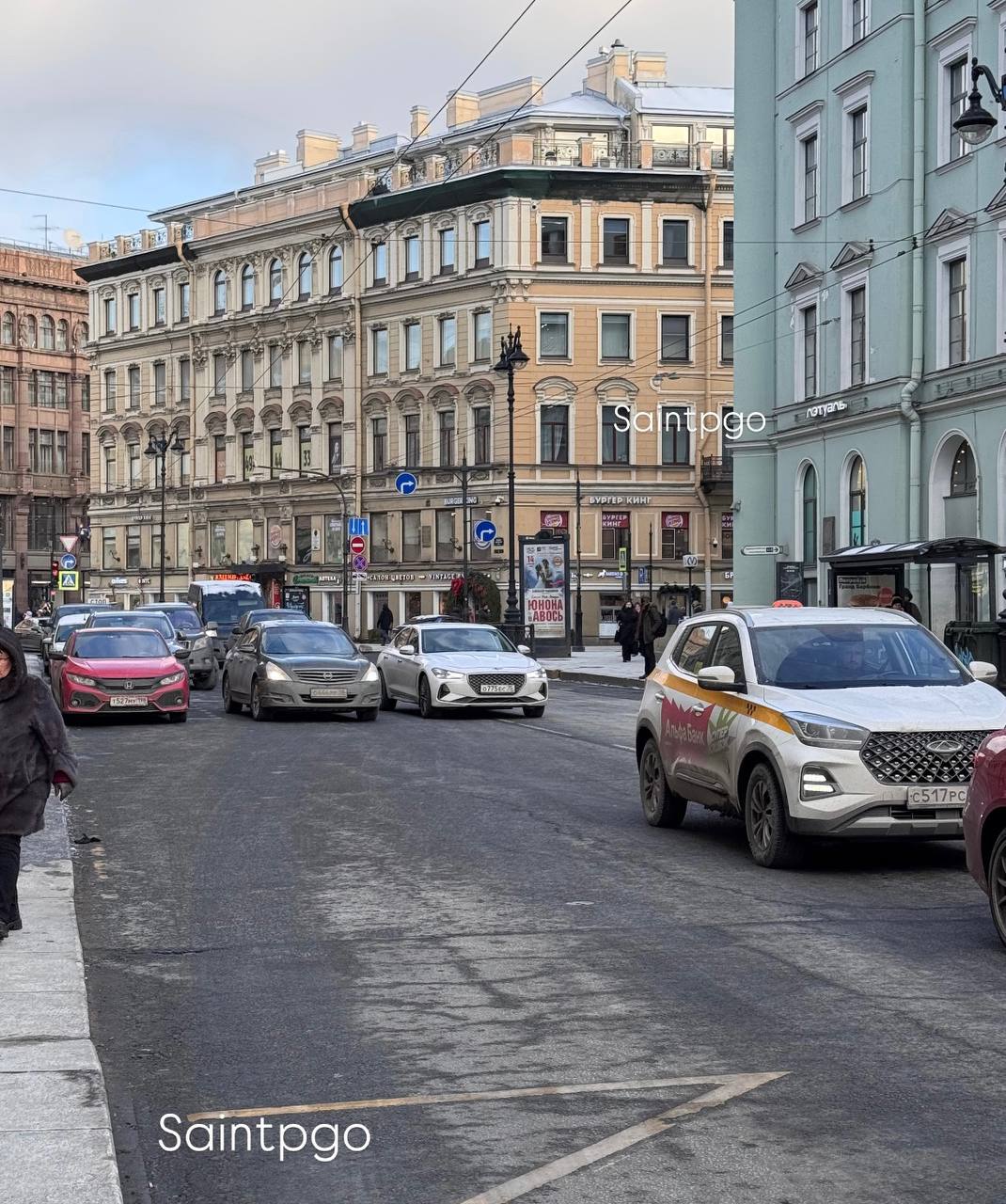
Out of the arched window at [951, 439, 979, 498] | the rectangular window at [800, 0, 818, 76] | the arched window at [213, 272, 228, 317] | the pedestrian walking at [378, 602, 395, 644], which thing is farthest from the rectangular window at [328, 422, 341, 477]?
the arched window at [951, 439, 979, 498]

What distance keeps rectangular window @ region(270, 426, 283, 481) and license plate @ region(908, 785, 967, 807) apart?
72.5m

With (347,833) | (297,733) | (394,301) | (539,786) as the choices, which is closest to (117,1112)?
(347,833)

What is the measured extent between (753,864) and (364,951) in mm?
3605

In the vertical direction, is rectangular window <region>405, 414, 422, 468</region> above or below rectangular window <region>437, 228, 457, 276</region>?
below

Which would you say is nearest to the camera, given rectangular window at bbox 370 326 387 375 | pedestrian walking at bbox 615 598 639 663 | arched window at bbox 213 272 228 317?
pedestrian walking at bbox 615 598 639 663

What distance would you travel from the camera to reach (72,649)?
27.7 meters

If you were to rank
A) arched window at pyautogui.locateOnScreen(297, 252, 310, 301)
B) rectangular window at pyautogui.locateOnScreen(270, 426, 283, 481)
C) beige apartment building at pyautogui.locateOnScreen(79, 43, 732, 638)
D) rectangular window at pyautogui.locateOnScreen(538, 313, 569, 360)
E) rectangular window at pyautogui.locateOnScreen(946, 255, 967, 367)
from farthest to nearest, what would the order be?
rectangular window at pyautogui.locateOnScreen(270, 426, 283, 481) < arched window at pyautogui.locateOnScreen(297, 252, 310, 301) < rectangular window at pyautogui.locateOnScreen(538, 313, 569, 360) < beige apartment building at pyautogui.locateOnScreen(79, 43, 732, 638) < rectangular window at pyautogui.locateOnScreen(946, 255, 967, 367)

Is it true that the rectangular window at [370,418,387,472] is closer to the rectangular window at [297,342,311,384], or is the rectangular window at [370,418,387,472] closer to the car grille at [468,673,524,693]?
the rectangular window at [297,342,311,384]

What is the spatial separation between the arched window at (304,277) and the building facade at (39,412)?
33.9m

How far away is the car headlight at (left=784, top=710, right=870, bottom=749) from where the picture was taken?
11.0 m

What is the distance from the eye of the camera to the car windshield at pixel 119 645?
27578 millimetres

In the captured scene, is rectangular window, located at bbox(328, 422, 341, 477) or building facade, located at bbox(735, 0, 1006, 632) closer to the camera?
building facade, located at bbox(735, 0, 1006, 632)

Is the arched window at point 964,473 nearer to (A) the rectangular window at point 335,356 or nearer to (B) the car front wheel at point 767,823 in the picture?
(B) the car front wheel at point 767,823

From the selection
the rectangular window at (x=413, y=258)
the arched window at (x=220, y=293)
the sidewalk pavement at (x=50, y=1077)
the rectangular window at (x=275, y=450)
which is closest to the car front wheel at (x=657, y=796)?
the sidewalk pavement at (x=50, y=1077)
